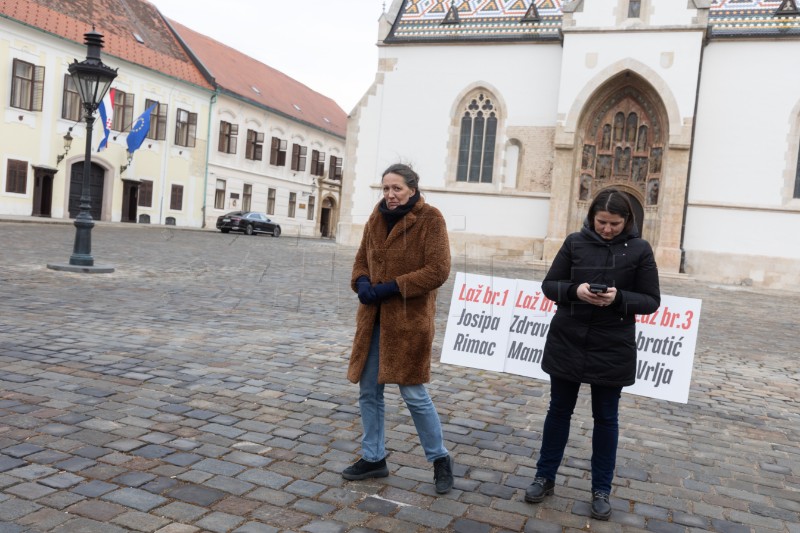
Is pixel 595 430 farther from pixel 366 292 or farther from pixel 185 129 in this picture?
pixel 185 129

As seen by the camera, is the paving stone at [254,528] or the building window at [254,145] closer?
the paving stone at [254,528]

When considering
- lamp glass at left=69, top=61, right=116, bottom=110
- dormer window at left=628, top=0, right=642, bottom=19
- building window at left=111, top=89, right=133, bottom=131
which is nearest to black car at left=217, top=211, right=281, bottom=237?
building window at left=111, top=89, right=133, bottom=131

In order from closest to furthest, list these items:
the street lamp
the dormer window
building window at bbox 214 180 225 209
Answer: the dormer window < the street lamp < building window at bbox 214 180 225 209

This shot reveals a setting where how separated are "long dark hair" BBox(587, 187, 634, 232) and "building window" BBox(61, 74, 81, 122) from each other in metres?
33.2

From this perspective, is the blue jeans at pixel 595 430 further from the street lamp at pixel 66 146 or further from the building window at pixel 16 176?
the street lamp at pixel 66 146

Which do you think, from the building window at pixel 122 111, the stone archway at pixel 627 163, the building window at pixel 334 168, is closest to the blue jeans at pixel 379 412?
the stone archway at pixel 627 163

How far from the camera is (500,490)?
412 centimetres

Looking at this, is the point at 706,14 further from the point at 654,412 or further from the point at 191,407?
the point at 191,407

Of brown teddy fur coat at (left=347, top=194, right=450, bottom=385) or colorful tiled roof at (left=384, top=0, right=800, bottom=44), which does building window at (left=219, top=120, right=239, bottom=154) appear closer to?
colorful tiled roof at (left=384, top=0, right=800, bottom=44)

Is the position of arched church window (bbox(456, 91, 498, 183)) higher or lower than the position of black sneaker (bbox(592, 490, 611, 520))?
higher

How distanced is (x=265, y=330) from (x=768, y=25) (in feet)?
→ 79.7

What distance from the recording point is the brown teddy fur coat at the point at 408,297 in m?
3.87

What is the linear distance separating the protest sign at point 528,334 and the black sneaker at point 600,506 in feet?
2.65

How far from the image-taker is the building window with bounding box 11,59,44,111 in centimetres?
3028
